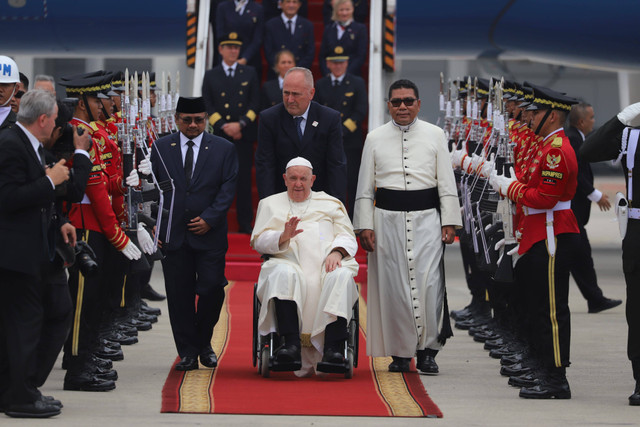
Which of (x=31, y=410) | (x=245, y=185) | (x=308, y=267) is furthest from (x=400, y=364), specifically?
(x=245, y=185)

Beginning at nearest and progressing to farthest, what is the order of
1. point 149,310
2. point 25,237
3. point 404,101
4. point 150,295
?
point 25,237 → point 404,101 → point 149,310 → point 150,295

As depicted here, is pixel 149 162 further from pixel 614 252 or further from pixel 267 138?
pixel 614 252

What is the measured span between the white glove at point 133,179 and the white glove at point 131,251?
351 mm

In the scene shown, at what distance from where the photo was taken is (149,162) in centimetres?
743

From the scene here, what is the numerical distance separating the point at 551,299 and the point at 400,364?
47.8 inches

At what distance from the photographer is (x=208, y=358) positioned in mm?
7492

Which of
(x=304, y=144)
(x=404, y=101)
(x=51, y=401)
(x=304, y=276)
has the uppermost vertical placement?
(x=404, y=101)

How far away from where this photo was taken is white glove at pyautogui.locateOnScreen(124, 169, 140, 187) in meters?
7.11

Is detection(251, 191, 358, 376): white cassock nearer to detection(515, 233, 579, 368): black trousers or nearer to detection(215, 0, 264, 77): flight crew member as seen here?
detection(515, 233, 579, 368): black trousers

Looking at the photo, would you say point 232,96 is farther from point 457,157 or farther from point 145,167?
point 145,167

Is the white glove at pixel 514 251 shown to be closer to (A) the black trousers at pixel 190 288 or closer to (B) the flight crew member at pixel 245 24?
(A) the black trousers at pixel 190 288

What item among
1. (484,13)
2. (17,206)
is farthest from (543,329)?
(484,13)

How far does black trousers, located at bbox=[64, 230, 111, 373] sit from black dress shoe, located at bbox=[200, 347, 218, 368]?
2.58ft

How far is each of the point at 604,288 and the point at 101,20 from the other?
7717 mm
